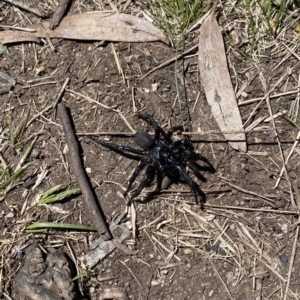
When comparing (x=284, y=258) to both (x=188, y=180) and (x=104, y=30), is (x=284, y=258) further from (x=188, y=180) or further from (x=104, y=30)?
(x=104, y=30)

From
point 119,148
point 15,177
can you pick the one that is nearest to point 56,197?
point 15,177

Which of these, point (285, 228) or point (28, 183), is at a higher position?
point (28, 183)

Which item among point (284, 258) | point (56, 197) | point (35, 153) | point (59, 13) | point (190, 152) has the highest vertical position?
A: point (59, 13)

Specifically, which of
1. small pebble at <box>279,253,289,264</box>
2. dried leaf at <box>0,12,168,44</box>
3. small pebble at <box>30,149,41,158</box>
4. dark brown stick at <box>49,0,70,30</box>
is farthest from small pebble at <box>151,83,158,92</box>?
small pebble at <box>279,253,289,264</box>

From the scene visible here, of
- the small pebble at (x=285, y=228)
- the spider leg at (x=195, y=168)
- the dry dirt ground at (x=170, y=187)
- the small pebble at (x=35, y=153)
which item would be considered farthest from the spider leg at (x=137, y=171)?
the small pebble at (x=285, y=228)

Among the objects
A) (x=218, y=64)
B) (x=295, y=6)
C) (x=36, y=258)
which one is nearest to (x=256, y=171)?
(x=218, y=64)

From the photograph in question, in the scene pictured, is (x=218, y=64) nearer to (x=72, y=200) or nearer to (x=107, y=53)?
(x=107, y=53)
